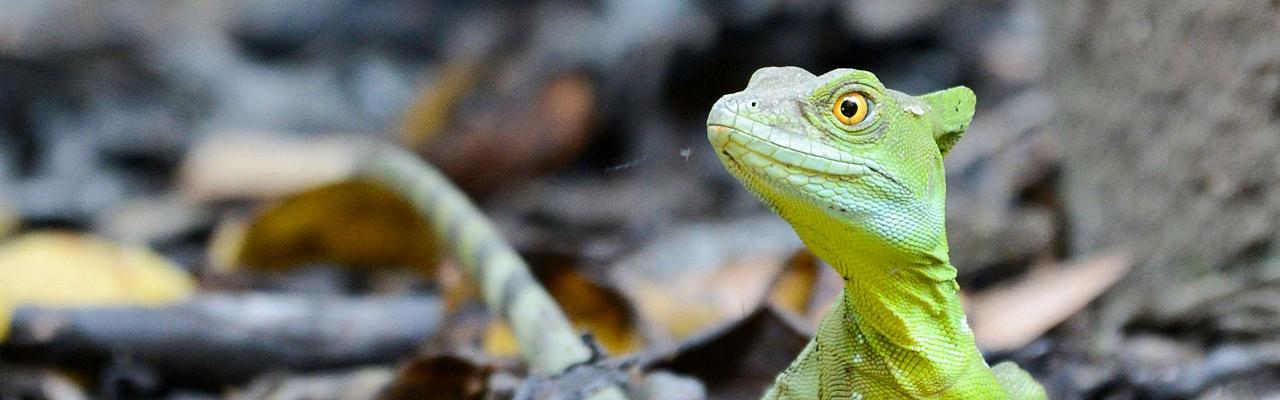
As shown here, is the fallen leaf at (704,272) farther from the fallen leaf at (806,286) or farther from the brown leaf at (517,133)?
the brown leaf at (517,133)

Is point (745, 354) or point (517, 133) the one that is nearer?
point (745, 354)

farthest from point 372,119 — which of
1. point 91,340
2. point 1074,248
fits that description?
point 1074,248

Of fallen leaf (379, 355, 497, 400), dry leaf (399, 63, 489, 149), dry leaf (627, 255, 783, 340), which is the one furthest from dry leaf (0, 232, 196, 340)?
dry leaf (399, 63, 489, 149)

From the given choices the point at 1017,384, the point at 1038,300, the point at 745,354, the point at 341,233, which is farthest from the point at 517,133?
the point at 1017,384

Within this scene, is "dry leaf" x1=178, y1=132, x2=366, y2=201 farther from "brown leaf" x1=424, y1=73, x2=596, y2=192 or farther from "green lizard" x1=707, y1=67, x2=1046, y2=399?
"green lizard" x1=707, y1=67, x2=1046, y2=399

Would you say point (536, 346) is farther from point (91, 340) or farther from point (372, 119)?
point (372, 119)

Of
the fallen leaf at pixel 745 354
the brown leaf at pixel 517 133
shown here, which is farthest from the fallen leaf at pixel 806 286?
the brown leaf at pixel 517 133

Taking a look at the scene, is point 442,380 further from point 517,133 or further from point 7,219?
point 7,219
